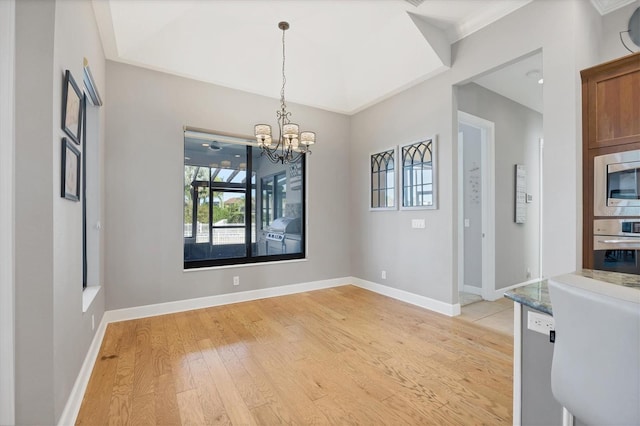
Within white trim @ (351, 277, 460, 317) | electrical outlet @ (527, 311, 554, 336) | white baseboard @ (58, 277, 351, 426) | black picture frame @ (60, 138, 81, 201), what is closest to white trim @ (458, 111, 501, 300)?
white trim @ (351, 277, 460, 317)

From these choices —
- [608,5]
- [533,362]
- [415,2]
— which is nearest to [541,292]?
[533,362]

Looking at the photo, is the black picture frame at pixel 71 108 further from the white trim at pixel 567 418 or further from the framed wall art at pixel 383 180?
the framed wall art at pixel 383 180

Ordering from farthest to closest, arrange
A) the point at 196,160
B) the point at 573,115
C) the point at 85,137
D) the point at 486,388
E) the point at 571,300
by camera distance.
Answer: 1. the point at 196,160
2. the point at 85,137
3. the point at 573,115
4. the point at 486,388
5. the point at 571,300

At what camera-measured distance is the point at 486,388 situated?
199 cm

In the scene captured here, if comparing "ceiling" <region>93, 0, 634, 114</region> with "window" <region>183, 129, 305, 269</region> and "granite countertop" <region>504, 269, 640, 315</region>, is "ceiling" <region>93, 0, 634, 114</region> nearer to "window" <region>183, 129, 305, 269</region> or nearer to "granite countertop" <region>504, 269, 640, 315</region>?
"window" <region>183, 129, 305, 269</region>

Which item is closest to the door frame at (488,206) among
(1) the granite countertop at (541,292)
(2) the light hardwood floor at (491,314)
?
(2) the light hardwood floor at (491,314)

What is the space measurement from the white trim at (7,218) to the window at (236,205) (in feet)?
7.87

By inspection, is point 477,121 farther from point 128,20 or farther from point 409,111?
point 128,20

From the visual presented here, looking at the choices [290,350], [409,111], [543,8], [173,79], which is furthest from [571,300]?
[173,79]

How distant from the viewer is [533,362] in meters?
1.21

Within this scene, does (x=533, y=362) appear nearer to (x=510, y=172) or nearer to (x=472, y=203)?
(x=472, y=203)

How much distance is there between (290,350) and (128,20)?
350cm

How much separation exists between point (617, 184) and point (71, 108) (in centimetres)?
399

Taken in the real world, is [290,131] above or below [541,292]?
above
